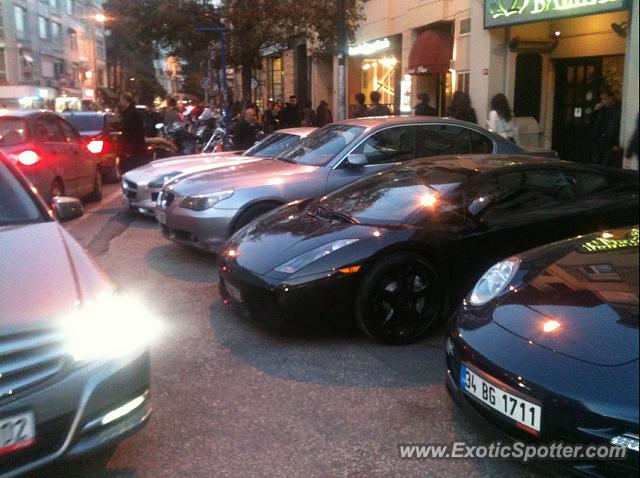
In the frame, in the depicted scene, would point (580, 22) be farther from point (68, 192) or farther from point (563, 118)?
point (68, 192)

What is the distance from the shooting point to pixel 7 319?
2885mm

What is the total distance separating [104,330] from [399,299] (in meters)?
2.38

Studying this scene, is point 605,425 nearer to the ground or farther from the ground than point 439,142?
nearer to the ground

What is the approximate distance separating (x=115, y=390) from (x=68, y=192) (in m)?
7.89

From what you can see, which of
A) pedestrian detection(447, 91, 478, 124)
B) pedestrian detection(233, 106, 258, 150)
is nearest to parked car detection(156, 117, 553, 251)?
pedestrian detection(447, 91, 478, 124)

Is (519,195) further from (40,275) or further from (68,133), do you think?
(68,133)

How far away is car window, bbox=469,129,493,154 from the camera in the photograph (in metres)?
7.74

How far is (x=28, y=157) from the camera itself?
9.10m

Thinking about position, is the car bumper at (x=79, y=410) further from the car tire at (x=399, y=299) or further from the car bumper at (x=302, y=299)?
the car tire at (x=399, y=299)

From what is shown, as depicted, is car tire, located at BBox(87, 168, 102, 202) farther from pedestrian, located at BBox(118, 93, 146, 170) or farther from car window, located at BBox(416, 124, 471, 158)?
car window, located at BBox(416, 124, 471, 158)

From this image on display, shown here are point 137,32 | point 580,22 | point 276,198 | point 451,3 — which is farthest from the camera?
point 137,32

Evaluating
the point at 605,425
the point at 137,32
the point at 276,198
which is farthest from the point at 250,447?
the point at 137,32

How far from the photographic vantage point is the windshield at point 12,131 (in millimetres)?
9102

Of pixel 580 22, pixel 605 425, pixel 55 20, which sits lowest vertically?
pixel 605 425
